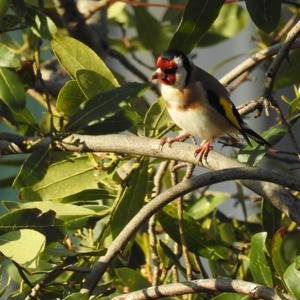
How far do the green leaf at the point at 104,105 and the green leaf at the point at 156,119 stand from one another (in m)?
0.55

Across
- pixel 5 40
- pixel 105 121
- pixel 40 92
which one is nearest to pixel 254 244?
pixel 105 121

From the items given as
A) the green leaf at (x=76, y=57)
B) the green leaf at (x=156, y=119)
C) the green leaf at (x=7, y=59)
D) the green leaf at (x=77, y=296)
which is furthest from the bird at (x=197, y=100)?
the green leaf at (x=77, y=296)

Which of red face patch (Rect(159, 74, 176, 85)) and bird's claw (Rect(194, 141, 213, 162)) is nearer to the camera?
bird's claw (Rect(194, 141, 213, 162))

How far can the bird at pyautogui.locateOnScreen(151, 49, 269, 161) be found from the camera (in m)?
2.46

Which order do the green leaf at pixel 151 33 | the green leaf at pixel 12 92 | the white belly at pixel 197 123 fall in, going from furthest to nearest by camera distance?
the green leaf at pixel 151 33 < the white belly at pixel 197 123 < the green leaf at pixel 12 92

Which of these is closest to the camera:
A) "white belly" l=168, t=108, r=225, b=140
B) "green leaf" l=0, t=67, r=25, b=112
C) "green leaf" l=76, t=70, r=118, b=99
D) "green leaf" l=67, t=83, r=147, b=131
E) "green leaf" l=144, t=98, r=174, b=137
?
"green leaf" l=67, t=83, r=147, b=131

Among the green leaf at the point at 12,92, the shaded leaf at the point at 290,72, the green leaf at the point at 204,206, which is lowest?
the green leaf at the point at 204,206

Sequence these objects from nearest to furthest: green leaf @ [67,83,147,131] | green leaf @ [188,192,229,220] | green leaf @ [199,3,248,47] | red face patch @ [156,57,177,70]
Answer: green leaf @ [67,83,147,131]
red face patch @ [156,57,177,70]
green leaf @ [188,192,229,220]
green leaf @ [199,3,248,47]

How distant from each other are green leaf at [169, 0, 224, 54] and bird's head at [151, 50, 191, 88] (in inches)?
15.1

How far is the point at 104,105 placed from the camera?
1.59 meters

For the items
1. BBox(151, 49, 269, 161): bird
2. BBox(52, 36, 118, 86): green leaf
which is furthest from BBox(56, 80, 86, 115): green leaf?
BBox(151, 49, 269, 161): bird

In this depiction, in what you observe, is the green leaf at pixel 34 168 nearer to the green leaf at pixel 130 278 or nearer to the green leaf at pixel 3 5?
the green leaf at pixel 3 5

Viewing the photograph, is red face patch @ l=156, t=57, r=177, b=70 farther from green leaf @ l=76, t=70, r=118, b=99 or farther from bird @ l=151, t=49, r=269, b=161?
green leaf @ l=76, t=70, r=118, b=99

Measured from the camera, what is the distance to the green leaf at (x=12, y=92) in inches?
71.4
